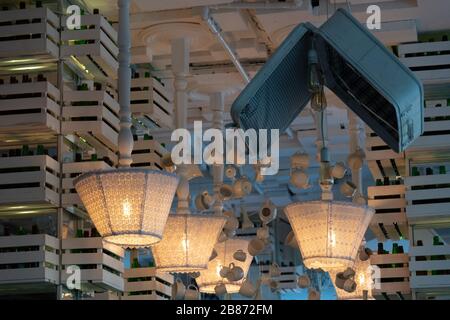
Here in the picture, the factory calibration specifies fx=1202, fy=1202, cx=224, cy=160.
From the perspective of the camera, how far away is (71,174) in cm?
1041

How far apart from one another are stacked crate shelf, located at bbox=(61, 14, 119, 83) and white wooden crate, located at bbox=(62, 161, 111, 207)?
94 cm

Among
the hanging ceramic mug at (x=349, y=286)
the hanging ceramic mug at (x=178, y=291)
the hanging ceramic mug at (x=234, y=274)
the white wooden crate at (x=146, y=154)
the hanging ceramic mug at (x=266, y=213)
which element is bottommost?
the hanging ceramic mug at (x=349, y=286)

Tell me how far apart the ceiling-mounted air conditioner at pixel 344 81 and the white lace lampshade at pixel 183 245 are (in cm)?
399

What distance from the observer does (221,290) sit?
12.1m

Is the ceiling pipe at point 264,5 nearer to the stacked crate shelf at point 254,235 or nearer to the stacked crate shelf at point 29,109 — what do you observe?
the stacked crate shelf at point 29,109

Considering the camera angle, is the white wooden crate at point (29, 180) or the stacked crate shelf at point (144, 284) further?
the stacked crate shelf at point (144, 284)

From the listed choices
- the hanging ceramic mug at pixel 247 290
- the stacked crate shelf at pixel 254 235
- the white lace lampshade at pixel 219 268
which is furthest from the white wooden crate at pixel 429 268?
the stacked crate shelf at pixel 254 235

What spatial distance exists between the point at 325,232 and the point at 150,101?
374 centimetres

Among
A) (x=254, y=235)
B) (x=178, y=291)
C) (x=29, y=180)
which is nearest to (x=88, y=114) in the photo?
(x=29, y=180)

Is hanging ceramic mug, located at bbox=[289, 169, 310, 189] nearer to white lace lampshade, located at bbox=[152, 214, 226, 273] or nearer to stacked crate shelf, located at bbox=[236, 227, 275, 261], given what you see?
white lace lampshade, located at bbox=[152, 214, 226, 273]

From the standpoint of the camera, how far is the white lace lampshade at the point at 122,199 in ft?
30.1

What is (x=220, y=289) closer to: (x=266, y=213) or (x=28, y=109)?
(x=266, y=213)

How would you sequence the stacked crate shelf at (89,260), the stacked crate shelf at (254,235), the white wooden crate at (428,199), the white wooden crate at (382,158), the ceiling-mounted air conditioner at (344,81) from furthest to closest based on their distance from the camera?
1. the stacked crate shelf at (254,235)
2. the white wooden crate at (382,158)
3. the white wooden crate at (428,199)
4. the stacked crate shelf at (89,260)
5. the ceiling-mounted air conditioner at (344,81)

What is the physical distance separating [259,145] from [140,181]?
6.82ft
